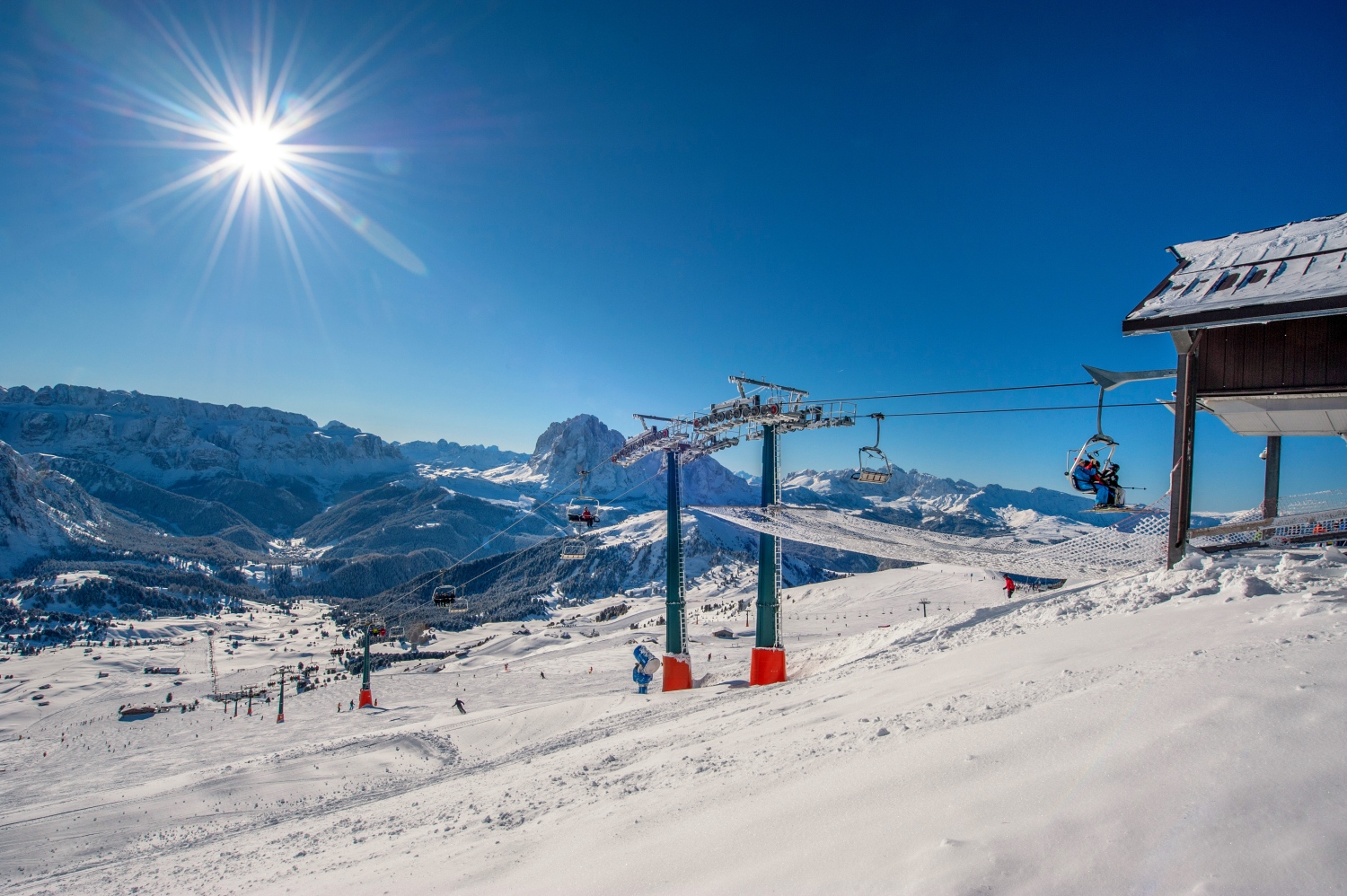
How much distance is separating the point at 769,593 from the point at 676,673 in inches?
173

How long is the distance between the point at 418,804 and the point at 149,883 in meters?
3.53

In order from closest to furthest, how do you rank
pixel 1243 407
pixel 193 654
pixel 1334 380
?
pixel 1334 380 → pixel 1243 407 → pixel 193 654

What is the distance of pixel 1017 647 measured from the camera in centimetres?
695

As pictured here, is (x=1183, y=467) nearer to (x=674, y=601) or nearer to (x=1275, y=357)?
→ (x=1275, y=357)

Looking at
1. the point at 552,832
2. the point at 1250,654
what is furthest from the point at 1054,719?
the point at 552,832

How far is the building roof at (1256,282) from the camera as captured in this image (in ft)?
24.0

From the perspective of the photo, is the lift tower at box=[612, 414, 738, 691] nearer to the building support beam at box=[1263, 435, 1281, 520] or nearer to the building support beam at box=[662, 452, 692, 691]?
the building support beam at box=[662, 452, 692, 691]

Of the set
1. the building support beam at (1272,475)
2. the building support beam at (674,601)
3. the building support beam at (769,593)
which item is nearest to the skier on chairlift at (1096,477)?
the building support beam at (1272,475)

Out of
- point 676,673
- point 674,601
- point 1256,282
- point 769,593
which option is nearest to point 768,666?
point 769,593

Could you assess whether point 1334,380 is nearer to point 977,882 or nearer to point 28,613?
point 977,882

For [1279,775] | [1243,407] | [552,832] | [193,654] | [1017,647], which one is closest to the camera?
[1279,775]

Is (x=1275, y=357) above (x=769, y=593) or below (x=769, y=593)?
above

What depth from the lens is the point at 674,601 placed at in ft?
65.2

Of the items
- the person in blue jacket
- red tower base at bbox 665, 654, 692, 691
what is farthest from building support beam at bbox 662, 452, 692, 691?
the person in blue jacket
